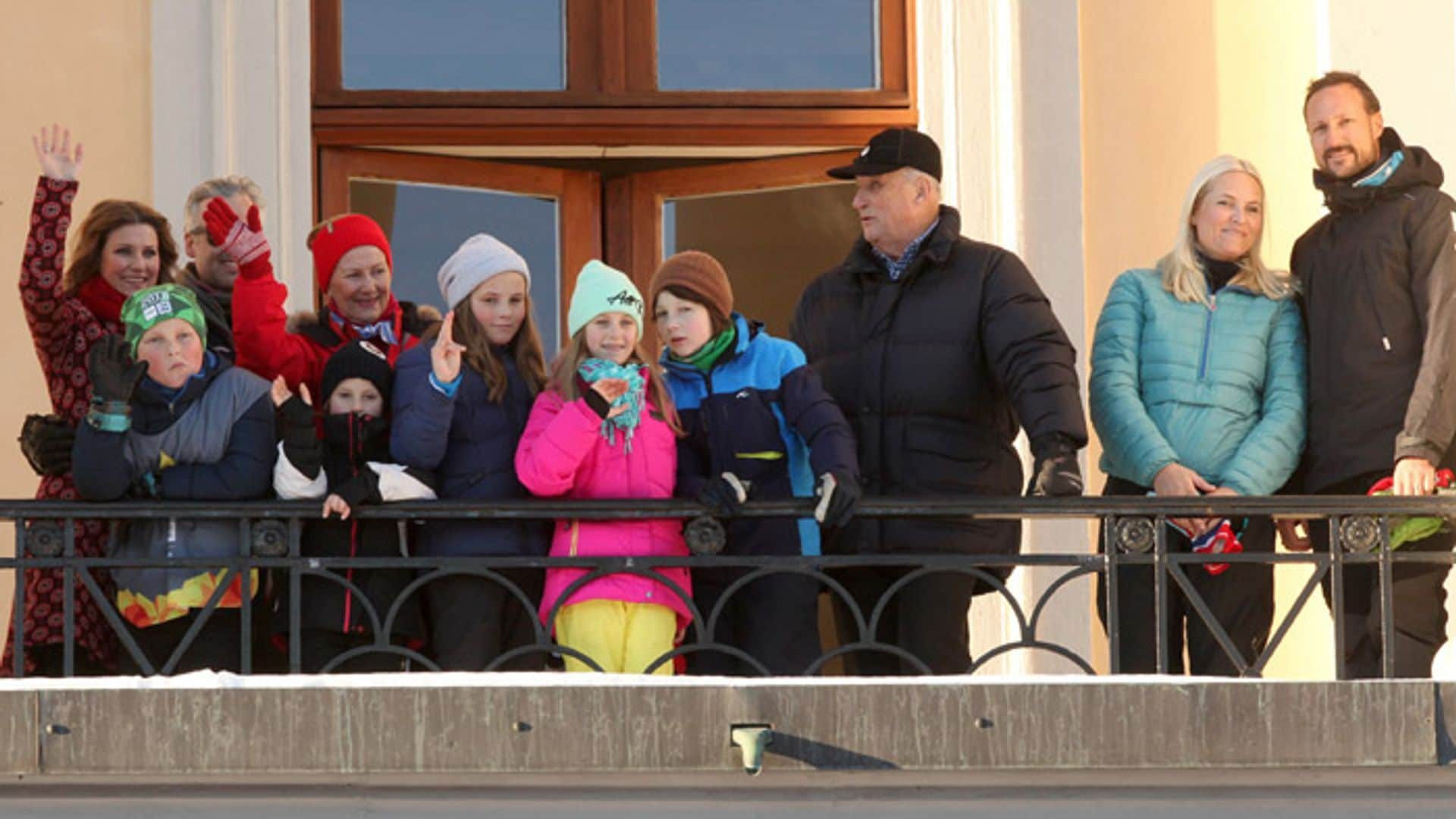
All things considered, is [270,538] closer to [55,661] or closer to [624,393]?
[55,661]

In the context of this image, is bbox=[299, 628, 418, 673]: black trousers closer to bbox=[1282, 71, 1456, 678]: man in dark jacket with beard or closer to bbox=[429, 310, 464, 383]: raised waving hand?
bbox=[429, 310, 464, 383]: raised waving hand

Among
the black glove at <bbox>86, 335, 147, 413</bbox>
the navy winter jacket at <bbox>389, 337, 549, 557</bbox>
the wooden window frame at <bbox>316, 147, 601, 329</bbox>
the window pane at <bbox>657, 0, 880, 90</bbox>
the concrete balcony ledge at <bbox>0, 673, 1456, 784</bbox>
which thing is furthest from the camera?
the window pane at <bbox>657, 0, 880, 90</bbox>

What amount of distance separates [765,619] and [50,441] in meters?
1.76

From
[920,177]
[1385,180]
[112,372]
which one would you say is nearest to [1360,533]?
[1385,180]

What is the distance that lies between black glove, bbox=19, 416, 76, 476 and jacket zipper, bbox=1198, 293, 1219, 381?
9.01 ft

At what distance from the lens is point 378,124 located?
8695mm

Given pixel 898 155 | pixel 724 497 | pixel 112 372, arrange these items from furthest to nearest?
pixel 898 155
pixel 724 497
pixel 112 372

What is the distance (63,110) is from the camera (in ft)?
28.0

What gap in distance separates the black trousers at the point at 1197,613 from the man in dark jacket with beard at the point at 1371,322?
196 millimetres

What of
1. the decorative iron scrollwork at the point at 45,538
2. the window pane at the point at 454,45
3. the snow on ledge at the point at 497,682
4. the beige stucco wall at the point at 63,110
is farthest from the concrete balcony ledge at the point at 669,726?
the window pane at the point at 454,45

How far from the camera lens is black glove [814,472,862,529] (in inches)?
240

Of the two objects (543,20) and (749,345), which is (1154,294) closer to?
(749,345)

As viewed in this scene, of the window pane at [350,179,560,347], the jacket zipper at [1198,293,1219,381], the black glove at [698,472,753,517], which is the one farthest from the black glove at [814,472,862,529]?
the window pane at [350,179,560,347]

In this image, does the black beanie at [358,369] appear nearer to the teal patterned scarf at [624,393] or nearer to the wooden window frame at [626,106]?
the teal patterned scarf at [624,393]
